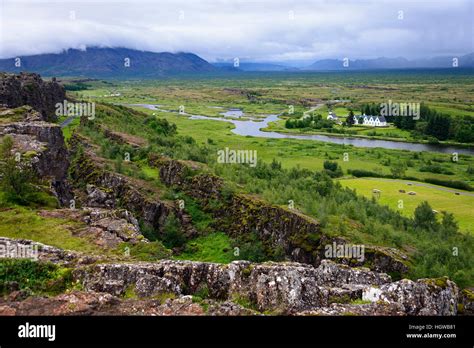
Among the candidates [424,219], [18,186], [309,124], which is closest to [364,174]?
[424,219]

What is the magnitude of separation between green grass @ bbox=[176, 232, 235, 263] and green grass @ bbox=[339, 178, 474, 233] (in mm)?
35115

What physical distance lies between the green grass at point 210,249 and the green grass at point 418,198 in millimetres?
35115

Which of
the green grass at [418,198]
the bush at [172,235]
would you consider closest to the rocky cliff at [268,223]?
the bush at [172,235]

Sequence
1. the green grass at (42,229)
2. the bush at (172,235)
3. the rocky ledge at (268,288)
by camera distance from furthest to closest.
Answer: the bush at (172,235), the green grass at (42,229), the rocky ledge at (268,288)

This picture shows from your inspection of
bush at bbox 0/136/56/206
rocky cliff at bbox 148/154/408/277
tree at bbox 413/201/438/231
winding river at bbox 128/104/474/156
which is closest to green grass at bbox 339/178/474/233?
tree at bbox 413/201/438/231

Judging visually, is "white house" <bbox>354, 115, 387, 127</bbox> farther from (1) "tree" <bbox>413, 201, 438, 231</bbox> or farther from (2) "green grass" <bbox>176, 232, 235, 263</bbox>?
(2) "green grass" <bbox>176, 232, 235, 263</bbox>

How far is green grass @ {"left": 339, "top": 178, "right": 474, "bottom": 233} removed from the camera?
67.0 metres

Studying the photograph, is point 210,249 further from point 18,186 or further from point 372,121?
point 372,121

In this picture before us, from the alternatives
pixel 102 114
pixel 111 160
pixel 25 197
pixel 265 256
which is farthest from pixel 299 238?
pixel 102 114

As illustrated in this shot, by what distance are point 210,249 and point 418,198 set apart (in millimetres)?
48910

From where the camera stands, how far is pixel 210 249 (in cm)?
4219

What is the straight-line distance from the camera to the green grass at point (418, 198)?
220 ft

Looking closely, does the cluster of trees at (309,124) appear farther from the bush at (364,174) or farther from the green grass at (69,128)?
the green grass at (69,128)

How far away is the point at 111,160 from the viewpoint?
54250 mm
